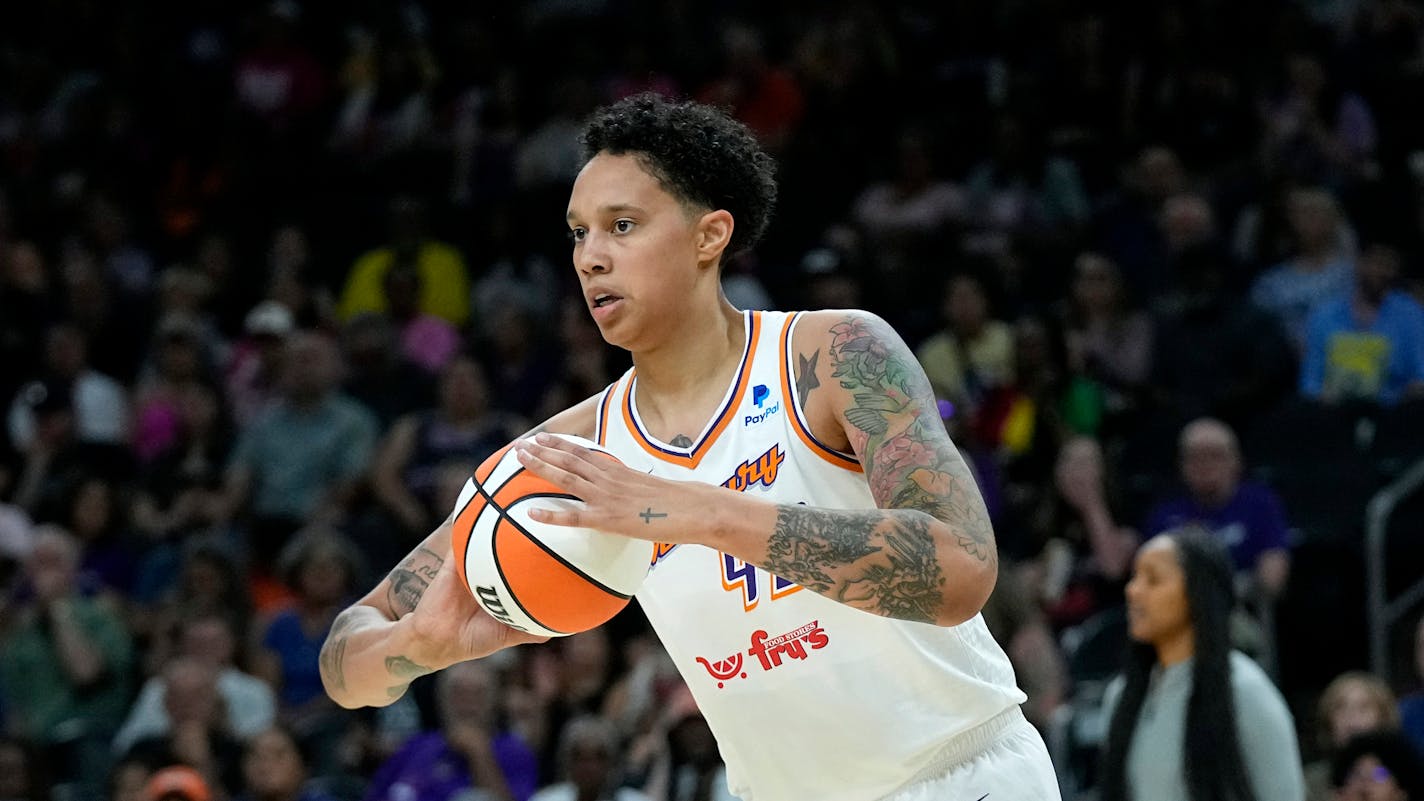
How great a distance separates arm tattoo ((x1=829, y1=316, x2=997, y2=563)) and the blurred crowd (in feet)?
12.4

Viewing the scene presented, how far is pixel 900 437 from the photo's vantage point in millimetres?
3609

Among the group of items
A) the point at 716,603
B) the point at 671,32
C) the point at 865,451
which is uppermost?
the point at 671,32

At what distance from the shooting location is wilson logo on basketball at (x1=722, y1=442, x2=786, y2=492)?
382 cm

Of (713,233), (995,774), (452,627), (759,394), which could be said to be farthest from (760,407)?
(995,774)

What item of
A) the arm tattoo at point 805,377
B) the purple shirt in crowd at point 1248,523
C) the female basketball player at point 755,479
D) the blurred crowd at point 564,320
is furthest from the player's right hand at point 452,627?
the purple shirt in crowd at point 1248,523

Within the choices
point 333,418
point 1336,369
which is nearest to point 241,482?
point 333,418

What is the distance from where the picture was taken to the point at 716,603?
12.6 feet

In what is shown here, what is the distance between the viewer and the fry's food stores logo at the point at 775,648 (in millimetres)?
3801

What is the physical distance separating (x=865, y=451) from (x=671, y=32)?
10.7m

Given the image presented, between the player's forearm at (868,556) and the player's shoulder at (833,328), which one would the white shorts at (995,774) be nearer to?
the player's forearm at (868,556)

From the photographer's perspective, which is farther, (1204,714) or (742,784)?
(1204,714)

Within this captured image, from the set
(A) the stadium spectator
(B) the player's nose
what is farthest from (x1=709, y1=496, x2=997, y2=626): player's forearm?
(A) the stadium spectator

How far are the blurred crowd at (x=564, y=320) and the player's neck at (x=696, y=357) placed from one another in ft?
12.4

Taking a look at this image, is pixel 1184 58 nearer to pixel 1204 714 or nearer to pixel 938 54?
pixel 938 54
